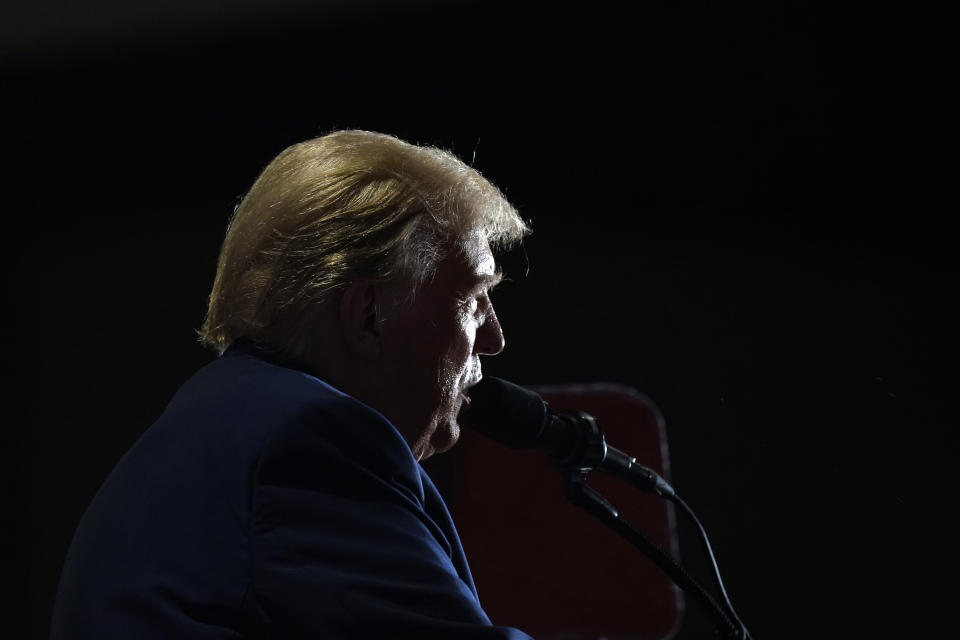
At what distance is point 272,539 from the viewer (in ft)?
2.90

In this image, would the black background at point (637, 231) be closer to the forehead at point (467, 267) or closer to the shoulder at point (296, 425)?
the forehead at point (467, 267)

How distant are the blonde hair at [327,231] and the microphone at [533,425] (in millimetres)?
163

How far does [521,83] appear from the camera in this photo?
2424mm

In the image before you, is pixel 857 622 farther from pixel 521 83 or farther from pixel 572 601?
pixel 521 83

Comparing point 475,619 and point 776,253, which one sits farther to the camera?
point 776,253

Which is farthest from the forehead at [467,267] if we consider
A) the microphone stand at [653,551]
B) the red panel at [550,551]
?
the red panel at [550,551]

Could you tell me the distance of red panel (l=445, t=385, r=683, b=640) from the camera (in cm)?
208

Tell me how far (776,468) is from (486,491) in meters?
0.60

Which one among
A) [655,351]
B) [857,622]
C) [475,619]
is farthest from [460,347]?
[857,622]

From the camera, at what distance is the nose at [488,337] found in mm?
1342

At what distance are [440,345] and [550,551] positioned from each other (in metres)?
0.95

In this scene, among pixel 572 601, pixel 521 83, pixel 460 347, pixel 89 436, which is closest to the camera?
pixel 460 347

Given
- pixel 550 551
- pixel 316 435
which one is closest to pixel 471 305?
pixel 316 435

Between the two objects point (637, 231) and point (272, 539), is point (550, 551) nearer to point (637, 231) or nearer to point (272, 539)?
point (637, 231)
